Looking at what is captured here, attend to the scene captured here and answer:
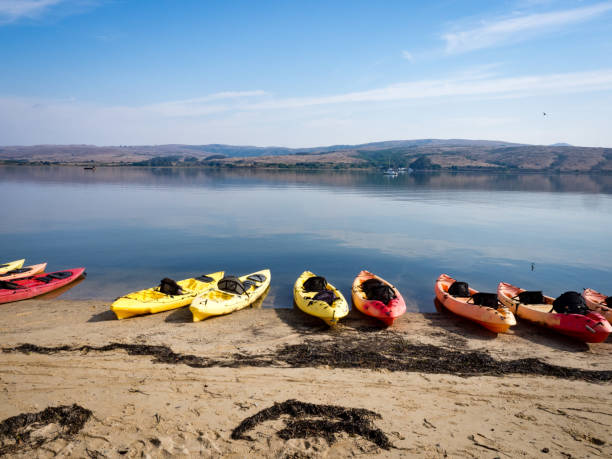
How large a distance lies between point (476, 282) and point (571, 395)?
1312cm

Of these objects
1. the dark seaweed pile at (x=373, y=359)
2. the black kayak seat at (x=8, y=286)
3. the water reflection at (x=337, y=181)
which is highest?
the water reflection at (x=337, y=181)

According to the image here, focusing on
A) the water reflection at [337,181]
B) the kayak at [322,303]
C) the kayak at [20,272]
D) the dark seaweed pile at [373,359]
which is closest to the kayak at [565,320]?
the dark seaweed pile at [373,359]

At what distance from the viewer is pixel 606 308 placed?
589 inches

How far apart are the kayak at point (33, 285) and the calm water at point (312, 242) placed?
0.69 m

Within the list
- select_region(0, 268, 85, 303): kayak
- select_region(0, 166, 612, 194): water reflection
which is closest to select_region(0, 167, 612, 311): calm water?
select_region(0, 268, 85, 303): kayak

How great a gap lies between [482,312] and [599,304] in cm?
566

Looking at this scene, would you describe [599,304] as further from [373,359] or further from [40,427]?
[40,427]

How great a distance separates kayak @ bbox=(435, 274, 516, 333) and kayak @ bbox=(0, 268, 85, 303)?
19.1m

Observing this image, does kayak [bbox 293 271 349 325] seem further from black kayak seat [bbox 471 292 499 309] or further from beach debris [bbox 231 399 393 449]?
beach debris [bbox 231 399 393 449]

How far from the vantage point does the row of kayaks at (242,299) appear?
47.6 ft

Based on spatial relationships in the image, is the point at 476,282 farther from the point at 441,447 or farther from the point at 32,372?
the point at 32,372

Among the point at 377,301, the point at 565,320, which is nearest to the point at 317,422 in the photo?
the point at 377,301

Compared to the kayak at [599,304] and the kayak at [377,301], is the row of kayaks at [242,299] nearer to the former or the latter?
the kayak at [377,301]

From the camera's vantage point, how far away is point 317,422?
809cm
